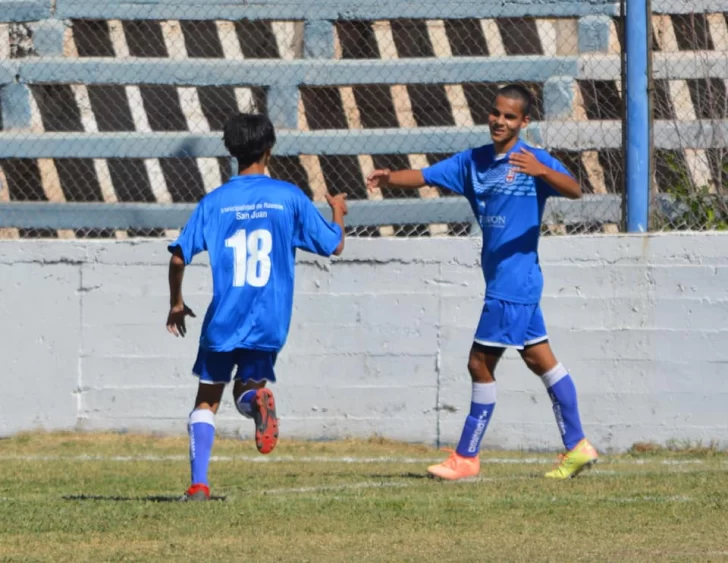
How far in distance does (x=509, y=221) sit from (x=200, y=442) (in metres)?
1.93

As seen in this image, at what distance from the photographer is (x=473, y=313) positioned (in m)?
9.42

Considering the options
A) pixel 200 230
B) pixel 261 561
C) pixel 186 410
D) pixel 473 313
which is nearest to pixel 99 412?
pixel 186 410

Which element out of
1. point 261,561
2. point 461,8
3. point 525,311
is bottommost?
point 261,561

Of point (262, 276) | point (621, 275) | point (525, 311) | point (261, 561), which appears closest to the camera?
point (261, 561)

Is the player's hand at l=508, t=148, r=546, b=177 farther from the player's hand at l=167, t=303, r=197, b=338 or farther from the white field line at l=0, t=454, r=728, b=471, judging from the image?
the white field line at l=0, t=454, r=728, b=471

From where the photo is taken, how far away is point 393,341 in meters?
9.47

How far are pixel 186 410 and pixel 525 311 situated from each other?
9.34 ft

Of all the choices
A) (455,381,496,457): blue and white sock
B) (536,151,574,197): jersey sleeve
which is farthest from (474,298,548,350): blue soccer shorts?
(536,151,574,197): jersey sleeve

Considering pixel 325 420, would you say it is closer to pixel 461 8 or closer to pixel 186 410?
pixel 186 410

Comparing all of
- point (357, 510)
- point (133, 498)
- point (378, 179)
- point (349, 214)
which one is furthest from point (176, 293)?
point (349, 214)

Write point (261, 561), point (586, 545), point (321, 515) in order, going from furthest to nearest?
point (321, 515)
point (586, 545)
point (261, 561)

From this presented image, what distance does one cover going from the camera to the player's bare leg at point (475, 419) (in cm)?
759

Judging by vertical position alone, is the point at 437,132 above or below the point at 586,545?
above

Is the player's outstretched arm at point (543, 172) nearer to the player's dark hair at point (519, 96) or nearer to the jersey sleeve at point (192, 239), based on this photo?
the player's dark hair at point (519, 96)
